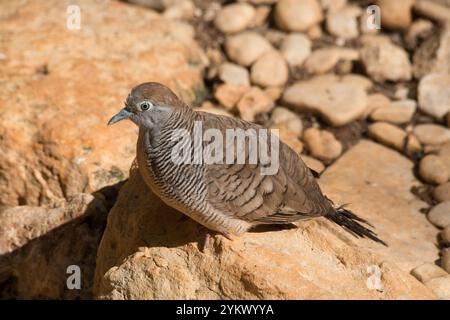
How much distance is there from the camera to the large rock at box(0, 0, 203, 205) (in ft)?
19.4

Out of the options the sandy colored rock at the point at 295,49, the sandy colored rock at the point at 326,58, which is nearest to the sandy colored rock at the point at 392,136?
the sandy colored rock at the point at 326,58

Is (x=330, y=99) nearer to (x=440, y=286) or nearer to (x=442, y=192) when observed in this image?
(x=442, y=192)

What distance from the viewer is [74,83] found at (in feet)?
21.2

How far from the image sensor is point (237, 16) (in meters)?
7.99

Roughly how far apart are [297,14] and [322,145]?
197 centimetres

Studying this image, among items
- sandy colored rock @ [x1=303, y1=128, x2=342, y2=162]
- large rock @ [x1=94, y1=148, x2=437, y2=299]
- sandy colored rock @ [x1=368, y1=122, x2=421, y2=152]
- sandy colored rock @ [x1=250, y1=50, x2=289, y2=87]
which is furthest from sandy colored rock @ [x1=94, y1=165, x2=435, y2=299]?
sandy colored rock @ [x1=250, y1=50, x2=289, y2=87]

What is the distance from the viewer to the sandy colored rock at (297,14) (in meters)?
7.86

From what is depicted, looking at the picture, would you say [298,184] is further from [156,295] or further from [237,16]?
[237,16]

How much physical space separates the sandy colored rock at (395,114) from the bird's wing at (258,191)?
2.39 meters

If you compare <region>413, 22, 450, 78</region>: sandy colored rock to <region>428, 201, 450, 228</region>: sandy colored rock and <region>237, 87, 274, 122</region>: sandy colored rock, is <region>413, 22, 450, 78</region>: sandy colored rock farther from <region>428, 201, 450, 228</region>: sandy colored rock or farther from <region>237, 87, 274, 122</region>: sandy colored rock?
<region>428, 201, 450, 228</region>: sandy colored rock

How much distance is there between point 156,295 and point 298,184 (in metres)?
1.26

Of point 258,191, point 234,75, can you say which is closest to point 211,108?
point 234,75

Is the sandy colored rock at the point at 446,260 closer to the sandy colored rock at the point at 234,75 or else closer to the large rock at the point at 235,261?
the large rock at the point at 235,261

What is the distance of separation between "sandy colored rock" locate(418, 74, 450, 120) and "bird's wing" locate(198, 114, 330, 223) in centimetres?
269
